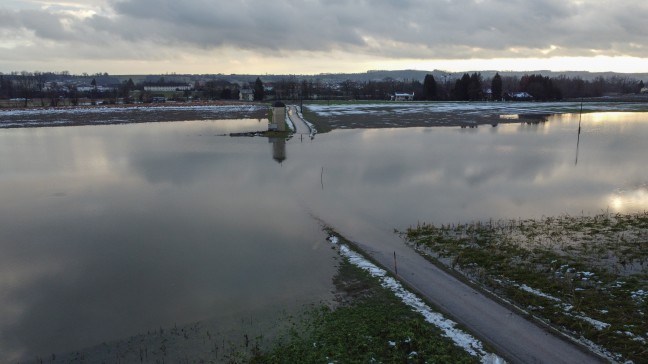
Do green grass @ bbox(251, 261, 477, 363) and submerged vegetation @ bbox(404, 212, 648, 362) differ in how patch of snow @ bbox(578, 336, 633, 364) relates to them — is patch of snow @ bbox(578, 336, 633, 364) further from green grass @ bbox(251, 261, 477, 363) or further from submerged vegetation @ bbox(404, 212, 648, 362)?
green grass @ bbox(251, 261, 477, 363)

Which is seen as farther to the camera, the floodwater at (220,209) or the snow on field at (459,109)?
the snow on field at (459,109)


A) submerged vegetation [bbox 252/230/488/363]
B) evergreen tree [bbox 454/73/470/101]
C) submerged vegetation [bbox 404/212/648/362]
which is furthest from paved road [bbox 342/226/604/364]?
evergreen tree [bbox 454/73/470/101]

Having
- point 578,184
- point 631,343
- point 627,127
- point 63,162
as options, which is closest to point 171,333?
point 631,343

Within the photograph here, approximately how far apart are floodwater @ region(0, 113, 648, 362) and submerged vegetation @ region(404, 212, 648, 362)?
145 cm

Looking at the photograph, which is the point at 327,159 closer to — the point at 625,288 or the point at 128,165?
the point at 128,165

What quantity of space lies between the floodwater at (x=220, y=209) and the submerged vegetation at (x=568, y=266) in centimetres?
145

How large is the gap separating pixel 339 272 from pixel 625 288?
7615 mm

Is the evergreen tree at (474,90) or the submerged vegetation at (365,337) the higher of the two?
the evergreen tree at (474,90)

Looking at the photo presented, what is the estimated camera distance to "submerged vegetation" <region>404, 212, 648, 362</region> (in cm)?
1064

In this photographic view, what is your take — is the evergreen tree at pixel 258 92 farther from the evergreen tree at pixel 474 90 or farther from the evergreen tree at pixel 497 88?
the evergreen tree at pixel 497 88

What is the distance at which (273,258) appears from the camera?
14.9 m

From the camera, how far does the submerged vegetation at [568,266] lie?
419 inches

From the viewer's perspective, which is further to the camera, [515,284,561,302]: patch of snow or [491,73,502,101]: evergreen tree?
[491,73,502,101]: evergreen tree

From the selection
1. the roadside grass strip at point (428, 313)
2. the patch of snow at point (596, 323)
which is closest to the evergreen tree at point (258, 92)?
the roadside grass strip at point (428, 313)
